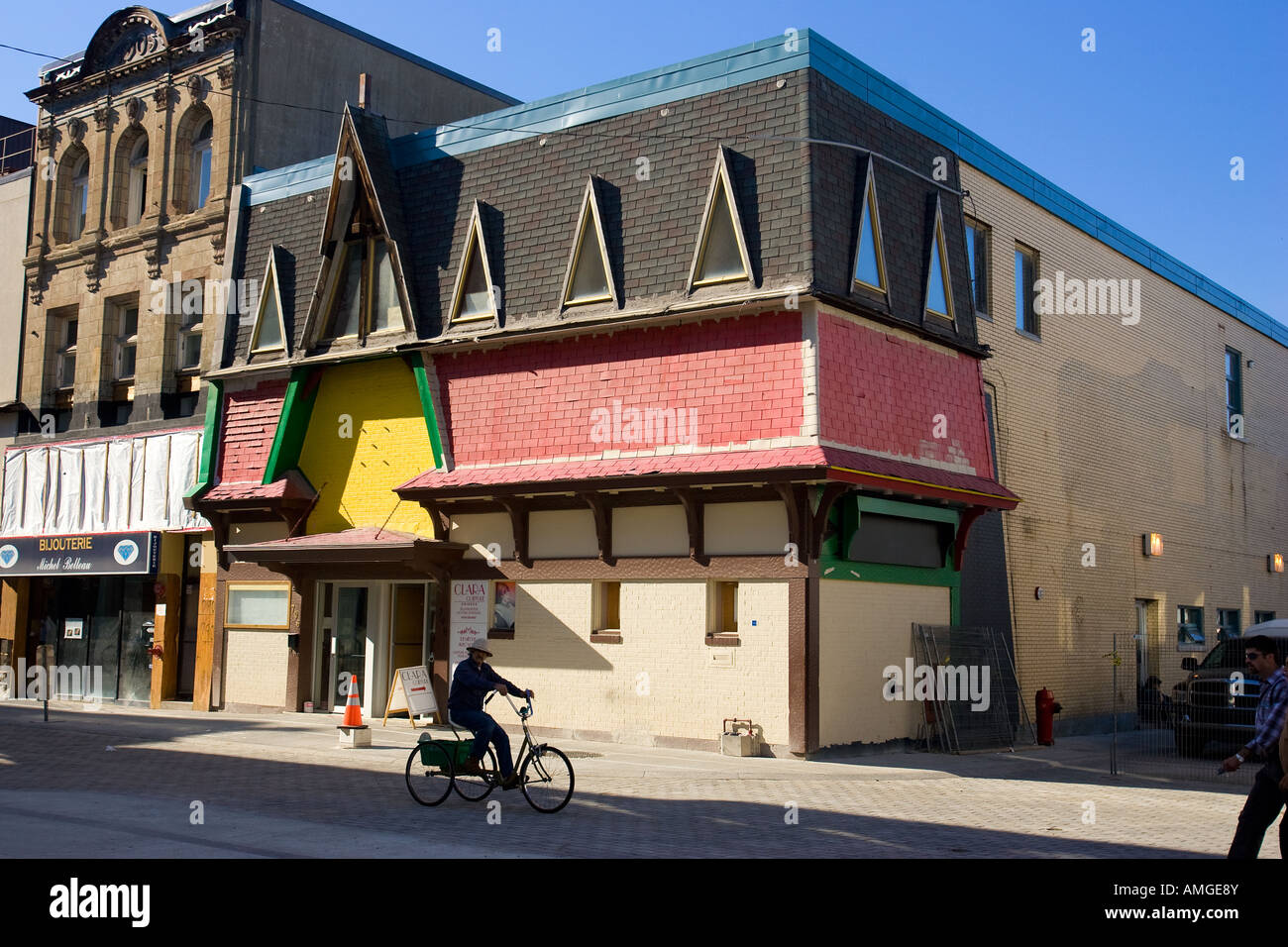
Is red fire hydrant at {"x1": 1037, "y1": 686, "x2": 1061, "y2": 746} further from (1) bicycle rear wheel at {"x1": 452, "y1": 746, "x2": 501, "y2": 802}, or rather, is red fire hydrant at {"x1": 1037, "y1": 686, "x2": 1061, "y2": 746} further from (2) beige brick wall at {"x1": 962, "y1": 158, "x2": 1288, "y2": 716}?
(1) bicycle rear wheel at {"x1": 452, "y1": 746, "x2": 501, "y2": 802}

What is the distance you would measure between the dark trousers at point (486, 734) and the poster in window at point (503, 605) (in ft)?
27.2

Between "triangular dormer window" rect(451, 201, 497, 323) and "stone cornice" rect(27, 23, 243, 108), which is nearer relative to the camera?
"triangular dormer window" rect(451, 201, 497, 323)

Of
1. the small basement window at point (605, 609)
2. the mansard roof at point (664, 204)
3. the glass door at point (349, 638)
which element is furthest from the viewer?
the glass door at point (349, 638)

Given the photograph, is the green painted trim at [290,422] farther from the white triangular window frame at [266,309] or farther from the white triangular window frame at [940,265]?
the white triangular window frame at [940,265]

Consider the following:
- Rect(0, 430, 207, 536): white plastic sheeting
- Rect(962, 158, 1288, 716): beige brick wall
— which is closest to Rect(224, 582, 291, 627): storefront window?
Rect(0, 430, 207, 536): white plastic sheeting

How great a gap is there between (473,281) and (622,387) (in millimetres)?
3933

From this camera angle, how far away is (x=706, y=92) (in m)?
20.3

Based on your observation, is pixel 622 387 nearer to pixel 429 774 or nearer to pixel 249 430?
pixel 429 774

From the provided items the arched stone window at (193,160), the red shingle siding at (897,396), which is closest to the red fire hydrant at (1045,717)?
the red shingle siding at (897,396)

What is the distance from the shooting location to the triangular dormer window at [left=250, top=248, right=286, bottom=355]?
2509 cm

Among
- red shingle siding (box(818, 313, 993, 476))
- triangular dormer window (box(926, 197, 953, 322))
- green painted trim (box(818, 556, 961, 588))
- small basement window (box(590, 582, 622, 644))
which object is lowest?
small basement window (box(590, 582, 622, 644))

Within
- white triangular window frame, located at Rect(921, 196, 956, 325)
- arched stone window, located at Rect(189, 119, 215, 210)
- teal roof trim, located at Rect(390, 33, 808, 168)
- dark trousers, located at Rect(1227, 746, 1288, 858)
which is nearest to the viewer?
dark trousers, located at Rect(1227, 746, 1288, 858)

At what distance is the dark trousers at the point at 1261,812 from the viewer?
333 inches

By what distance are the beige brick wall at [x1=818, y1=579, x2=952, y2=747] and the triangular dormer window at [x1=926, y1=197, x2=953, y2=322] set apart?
15.4 ft
